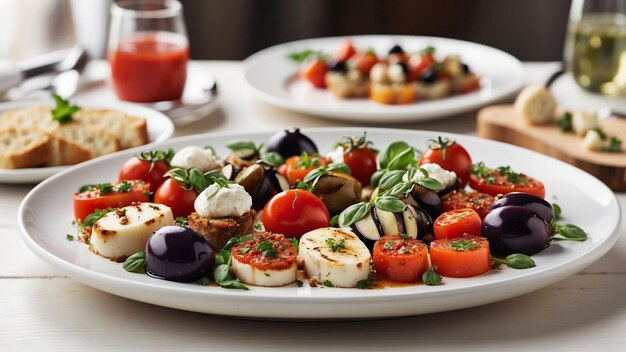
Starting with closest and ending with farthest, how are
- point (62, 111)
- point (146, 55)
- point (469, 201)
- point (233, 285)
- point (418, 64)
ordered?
point (233, 285) < point (469, 201) < point (62, 111) < point (146, 55) < point (418, 64)

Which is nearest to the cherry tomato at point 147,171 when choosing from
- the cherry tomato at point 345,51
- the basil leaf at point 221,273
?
the basil leaf at point 221,273

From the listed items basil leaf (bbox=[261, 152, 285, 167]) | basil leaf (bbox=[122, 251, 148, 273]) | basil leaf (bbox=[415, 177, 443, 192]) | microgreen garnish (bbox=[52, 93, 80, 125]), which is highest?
basil leaf (bbox=[415, 177, 443, 192])

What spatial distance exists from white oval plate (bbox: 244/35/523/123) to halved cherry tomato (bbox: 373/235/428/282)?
1314 mm

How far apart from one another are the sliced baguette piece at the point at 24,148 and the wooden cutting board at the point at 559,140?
55.0 inches

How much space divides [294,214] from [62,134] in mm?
1104

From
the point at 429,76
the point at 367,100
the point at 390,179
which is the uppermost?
the point at 390,179

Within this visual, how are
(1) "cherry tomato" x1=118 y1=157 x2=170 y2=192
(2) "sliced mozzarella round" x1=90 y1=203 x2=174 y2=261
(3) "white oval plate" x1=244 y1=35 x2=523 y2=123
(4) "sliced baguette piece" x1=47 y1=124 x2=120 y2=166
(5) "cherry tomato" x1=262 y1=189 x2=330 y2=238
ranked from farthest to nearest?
(3) "white oval plate" x1=244 y1=35 x2=523 y2=123 < (4) "sliced baguette piece" x1=47 y1=124 x2=120 y2=166 < (1) "cherry tomato" x1=118 y1=157 x2=170 y2=192 < (5) "cherry tomato" x1=262 y1=189 x2=330 y2=238 < (2) "sliced mozzarella round" x1=90 y1=203 x2=174 y2=261

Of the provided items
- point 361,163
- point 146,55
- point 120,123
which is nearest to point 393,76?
point 146,55

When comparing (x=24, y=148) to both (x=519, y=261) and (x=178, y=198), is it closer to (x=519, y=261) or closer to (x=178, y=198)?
(x=178, y=198)


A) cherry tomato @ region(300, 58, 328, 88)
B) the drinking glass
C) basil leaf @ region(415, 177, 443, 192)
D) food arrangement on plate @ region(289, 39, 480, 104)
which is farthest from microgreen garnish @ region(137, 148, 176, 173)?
the drinking glass

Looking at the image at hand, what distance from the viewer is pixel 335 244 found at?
1693 millimetres

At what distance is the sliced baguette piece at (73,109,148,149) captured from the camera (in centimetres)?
273

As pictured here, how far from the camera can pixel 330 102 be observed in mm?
3285

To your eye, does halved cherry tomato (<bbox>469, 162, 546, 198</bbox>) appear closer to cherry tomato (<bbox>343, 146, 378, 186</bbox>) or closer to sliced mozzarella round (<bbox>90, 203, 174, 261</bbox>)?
cherry tomato (<bbox>343, 146, 378, 186</bbox>)
